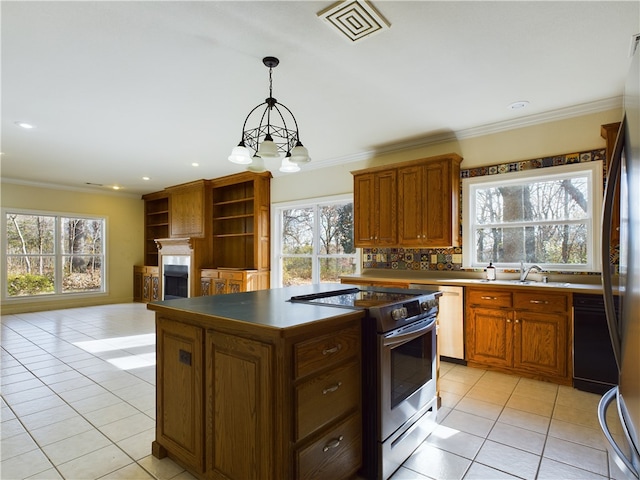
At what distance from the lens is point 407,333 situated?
208 cm

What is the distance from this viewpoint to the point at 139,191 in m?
8.16

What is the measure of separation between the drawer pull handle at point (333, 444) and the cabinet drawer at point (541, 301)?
249cm

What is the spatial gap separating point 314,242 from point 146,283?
4618mm

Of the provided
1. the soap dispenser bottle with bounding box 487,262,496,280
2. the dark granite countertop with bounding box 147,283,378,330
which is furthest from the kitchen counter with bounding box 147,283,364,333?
the soap dispenser bottle with bounding box 487,262,496,280

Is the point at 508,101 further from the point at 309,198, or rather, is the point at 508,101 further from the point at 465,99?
the point at 309,198

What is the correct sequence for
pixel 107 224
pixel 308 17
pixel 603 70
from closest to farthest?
pixel 308 17 → pixel 603 70 → pixel 107 224

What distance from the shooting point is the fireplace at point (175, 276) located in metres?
6.94

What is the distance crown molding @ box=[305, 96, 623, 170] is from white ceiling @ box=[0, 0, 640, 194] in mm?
25

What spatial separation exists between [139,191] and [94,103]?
5.23m

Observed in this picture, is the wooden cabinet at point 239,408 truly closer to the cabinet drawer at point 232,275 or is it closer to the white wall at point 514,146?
the white wall at point 514,146

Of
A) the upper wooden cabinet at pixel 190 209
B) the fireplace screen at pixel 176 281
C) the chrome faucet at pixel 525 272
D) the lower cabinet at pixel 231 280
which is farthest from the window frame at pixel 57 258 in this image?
the chrome faucet at pixel 525 272

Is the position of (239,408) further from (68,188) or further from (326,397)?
(68,188)

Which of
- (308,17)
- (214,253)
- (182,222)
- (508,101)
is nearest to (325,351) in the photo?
(308,17)

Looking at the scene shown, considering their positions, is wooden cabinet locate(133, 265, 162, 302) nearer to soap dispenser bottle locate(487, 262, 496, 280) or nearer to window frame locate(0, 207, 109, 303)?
window frame locate(0, 207, 109, 303)
